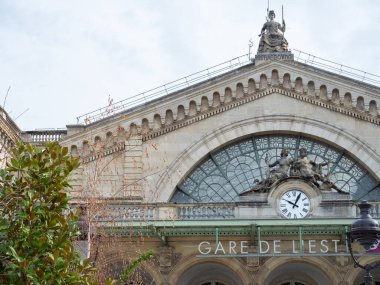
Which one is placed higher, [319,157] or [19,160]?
[319,157]

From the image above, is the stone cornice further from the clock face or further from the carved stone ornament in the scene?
the clock face

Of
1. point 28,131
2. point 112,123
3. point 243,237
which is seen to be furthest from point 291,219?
point 28,131

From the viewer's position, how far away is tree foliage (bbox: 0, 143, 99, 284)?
14898 millimetres

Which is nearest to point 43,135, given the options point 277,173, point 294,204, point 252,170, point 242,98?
point 242,98

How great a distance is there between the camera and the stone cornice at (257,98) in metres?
35.9

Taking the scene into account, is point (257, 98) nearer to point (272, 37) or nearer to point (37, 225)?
point (272, 37)

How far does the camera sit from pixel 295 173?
108ft

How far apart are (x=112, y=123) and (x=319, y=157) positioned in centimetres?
822

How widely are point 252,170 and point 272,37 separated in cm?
→ 682

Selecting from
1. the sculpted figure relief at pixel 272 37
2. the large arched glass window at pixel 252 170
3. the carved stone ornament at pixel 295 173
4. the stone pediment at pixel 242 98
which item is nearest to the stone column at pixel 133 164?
the stone pediment at pixel 242 98

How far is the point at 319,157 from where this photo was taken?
118ft

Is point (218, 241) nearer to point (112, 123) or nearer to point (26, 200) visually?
point (112, 123)

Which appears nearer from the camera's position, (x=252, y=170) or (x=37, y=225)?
(x=37, y=225)

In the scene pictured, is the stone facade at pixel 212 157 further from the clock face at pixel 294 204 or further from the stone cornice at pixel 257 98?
the clock face at pixel 294 204
